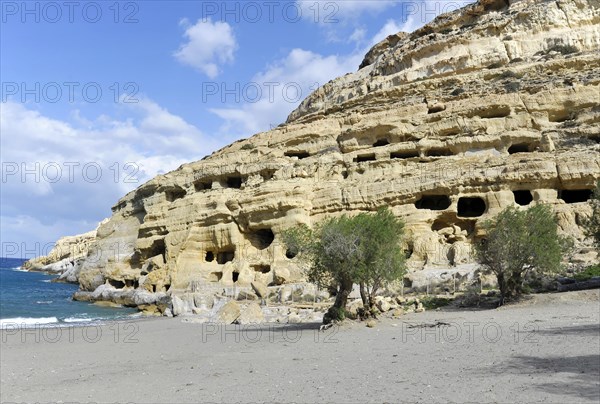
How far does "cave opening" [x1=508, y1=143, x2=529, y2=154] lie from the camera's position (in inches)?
1286

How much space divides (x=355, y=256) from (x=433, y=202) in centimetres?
1746

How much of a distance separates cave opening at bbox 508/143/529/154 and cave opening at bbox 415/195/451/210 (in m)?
5.96

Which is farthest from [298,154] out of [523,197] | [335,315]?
[335,315]

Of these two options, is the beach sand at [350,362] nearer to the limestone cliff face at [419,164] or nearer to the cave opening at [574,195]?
the limestone cliff face at [419,164]

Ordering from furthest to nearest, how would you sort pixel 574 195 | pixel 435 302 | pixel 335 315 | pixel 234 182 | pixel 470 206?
pixel 234 182 < pixel 470 206 < pixel 574 195 < pixel 435 302 < pixel 335 315

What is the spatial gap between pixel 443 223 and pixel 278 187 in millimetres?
11482

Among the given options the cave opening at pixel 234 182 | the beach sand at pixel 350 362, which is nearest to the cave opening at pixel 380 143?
the cave opening at pixel 234 182

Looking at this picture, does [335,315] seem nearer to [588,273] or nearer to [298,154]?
[588,273]

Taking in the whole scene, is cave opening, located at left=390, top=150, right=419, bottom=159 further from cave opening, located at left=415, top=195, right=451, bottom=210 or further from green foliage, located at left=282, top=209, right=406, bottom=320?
green foliage, located at left=282, top=209, right=406, bottom=320

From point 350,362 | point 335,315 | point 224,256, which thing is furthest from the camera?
point 224,256

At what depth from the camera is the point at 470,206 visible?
106 ft

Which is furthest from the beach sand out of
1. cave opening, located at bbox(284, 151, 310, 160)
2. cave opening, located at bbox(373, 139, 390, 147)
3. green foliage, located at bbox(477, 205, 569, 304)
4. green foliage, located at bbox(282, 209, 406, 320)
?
cave opening, located at bbox(284, 151, 310, 160)

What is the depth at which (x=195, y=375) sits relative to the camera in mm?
10398

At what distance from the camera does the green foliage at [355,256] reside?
1662cm
